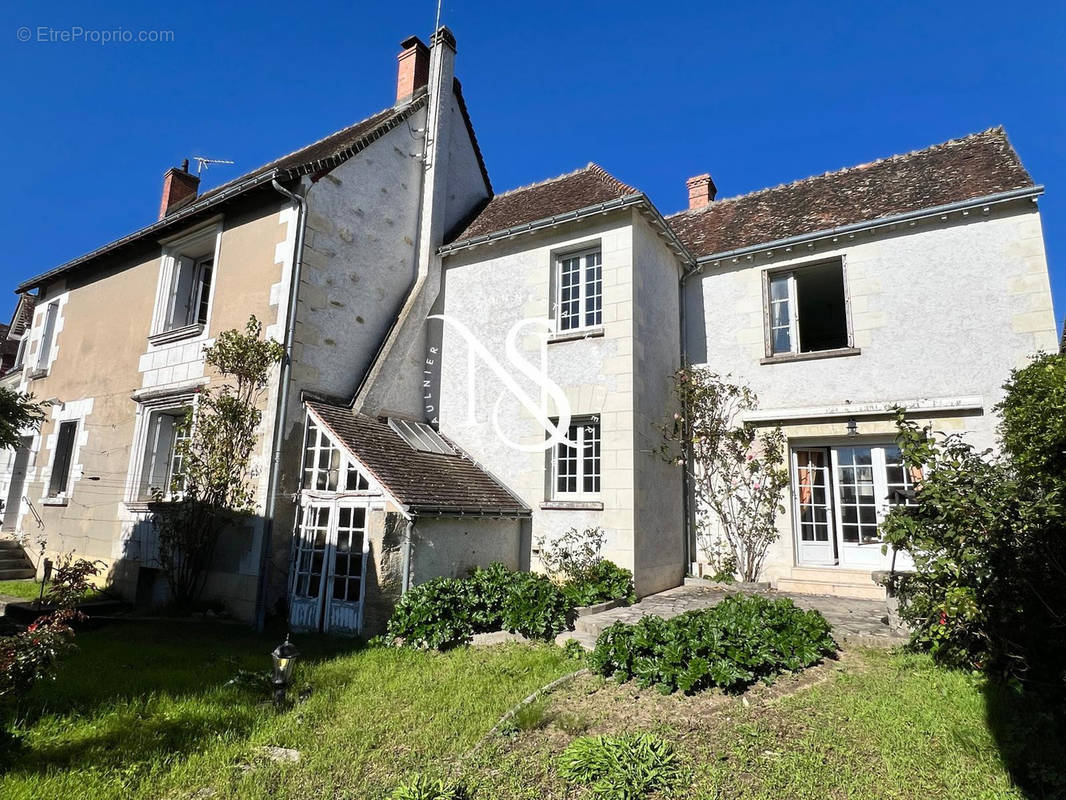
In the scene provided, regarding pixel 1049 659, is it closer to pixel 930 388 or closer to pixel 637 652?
pixel 637 652

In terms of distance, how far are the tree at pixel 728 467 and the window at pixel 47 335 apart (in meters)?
13.9

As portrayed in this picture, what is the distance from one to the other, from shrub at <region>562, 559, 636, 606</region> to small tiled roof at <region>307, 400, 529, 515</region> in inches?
60.9

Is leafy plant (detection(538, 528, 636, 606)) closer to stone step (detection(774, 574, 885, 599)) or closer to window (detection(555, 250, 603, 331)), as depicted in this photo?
stone step (detection(774, 574, 885, 599))

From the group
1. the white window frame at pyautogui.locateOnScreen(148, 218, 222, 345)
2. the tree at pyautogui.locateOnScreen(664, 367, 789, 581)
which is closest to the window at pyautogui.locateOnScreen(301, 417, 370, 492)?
the white window frame at pyautogui.locateOnScreen(148, 218, 222, 345)

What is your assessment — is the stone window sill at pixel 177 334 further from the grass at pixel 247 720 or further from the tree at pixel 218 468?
the grass at pixel 247 720

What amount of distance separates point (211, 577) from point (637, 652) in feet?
21.1

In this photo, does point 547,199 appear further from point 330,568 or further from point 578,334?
point 330,568

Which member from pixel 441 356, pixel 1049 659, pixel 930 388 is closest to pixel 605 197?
pixel 441 356

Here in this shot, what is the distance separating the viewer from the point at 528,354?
33.9 feet

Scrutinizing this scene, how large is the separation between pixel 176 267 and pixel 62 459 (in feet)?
16.7

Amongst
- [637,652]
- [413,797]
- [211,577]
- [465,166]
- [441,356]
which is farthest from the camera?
[465,166]

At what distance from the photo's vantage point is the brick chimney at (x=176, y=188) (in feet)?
51.1

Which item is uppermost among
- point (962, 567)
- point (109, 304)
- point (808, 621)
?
point (109, 304)
